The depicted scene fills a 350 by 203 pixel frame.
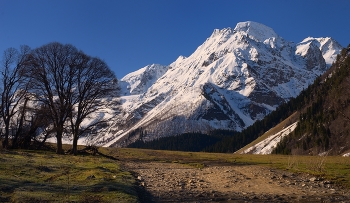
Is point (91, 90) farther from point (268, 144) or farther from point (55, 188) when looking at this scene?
point (268, 144)

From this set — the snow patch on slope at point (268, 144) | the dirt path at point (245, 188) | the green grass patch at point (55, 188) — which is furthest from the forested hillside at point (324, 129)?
the green grass patch at point (55, 188)

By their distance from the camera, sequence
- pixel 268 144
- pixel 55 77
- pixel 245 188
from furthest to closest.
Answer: pixel 268 144 → pixel 55 77 → pixel 245 188

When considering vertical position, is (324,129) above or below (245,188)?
above

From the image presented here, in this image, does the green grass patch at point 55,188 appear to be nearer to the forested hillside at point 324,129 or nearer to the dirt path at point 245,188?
the dirt path at point 245,188

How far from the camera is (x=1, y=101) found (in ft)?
142

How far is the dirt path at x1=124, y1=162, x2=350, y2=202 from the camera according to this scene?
15.7 m

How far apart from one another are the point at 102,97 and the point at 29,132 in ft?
42.5

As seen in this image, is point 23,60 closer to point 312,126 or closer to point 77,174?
point 77,174

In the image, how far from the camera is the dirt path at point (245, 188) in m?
15.7

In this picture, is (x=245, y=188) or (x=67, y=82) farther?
(x=67, y=82)

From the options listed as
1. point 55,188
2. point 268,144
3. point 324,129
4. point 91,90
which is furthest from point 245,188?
point 268,144

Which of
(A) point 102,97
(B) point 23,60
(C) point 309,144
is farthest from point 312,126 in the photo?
(B) point 23,60

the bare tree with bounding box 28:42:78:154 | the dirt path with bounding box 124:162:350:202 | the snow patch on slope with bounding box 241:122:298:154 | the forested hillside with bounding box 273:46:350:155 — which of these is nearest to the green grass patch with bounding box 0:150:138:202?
the dirt path with bounding box 124:162:350:202

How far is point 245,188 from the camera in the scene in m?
18.4
